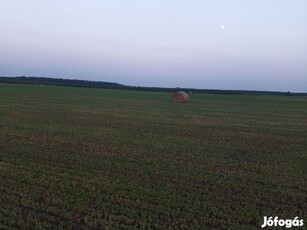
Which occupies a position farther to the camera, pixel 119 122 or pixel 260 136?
pixel 119 122

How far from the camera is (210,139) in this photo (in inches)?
540

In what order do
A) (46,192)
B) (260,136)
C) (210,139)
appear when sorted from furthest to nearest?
1. (260,136)
2. (210,139)
3. (46,192)

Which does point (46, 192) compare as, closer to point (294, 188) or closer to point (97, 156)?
point (97, 156)

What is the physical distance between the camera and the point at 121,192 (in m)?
7.23

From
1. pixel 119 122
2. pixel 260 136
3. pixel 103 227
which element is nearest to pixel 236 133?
pixel 260 136

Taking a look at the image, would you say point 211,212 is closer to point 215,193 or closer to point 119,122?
point 215,193

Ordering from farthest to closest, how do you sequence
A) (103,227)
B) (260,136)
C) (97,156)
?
1. (260,136)
2. (97,156)
3. (103,227)

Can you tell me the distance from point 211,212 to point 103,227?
1.81 metres

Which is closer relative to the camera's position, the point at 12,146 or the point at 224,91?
the point at 12,146

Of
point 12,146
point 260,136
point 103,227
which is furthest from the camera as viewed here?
point 260,136

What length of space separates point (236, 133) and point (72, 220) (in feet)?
35.4

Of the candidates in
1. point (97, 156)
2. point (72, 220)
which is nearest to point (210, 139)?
point (97, 156)

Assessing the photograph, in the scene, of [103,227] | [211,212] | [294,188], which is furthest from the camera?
[294,188]

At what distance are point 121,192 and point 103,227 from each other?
5.02 feet
